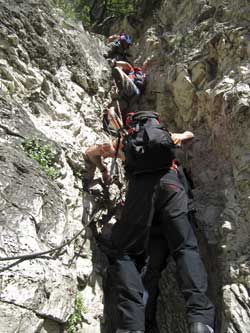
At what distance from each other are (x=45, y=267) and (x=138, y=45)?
350 inches

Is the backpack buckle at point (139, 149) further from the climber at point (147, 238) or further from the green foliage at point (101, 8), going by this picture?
the green foliage at point (101, 8)

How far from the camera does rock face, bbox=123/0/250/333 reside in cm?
490

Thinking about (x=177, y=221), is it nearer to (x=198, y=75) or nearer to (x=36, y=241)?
(x=36, y=241)

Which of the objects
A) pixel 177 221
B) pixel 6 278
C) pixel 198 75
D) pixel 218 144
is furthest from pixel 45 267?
pixel 198 75

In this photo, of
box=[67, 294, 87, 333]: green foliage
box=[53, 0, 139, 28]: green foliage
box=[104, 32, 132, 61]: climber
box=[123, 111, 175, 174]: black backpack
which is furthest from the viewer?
box=[53, 0, 139, 28]: green foliage

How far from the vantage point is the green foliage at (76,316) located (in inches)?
162

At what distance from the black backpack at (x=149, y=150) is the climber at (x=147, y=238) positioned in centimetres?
1

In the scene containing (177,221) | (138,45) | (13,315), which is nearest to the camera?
(13,315)

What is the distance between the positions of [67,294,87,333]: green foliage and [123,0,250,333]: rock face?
47.7 inches

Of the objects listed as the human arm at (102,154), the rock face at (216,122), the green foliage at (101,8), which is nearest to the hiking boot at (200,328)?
the rock face at (216,122)

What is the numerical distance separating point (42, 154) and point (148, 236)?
5.35 ft

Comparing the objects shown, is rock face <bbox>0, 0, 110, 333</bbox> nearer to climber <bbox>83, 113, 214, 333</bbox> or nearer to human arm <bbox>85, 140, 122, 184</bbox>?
human arm <bbox>85, 140, 122, 184</bbox>

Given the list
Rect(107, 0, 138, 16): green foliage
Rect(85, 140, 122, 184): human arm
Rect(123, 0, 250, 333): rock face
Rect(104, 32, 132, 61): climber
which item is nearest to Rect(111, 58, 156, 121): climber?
Rect(123, 0, 250, 333): rock face

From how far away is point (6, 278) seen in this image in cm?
344
